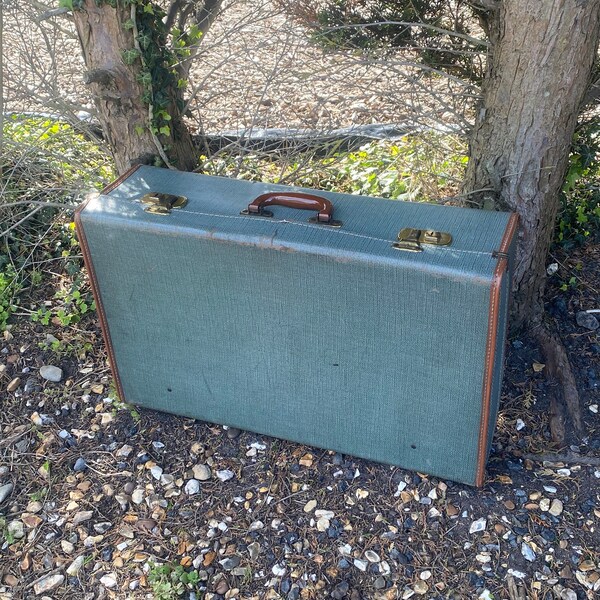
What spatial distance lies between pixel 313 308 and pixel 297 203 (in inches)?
12.9

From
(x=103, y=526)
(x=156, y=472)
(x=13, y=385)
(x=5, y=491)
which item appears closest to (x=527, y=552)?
(x=156, y=472)

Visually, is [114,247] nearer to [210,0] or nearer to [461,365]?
[461,365]

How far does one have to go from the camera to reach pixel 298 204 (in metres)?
2.08

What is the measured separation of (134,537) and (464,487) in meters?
1.14

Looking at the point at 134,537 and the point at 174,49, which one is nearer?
the point at 134,537

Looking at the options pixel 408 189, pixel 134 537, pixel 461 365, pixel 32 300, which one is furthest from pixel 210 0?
pixel 134 537

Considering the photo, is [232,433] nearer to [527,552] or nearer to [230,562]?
[230,562]

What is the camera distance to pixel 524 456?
2.44 meters

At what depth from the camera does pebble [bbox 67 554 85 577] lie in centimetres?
223

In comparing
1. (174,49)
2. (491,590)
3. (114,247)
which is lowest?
(491,590)

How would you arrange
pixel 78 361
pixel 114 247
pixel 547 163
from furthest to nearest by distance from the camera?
pixel 78 361 → pixel 547 163 → pixel 114 247

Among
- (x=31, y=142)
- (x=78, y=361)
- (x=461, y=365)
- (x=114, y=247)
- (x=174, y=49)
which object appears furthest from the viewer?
(x=31, y=142)

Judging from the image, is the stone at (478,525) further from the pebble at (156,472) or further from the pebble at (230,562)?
the pebble at (156,472)

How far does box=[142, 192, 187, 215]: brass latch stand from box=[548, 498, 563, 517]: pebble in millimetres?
1580
